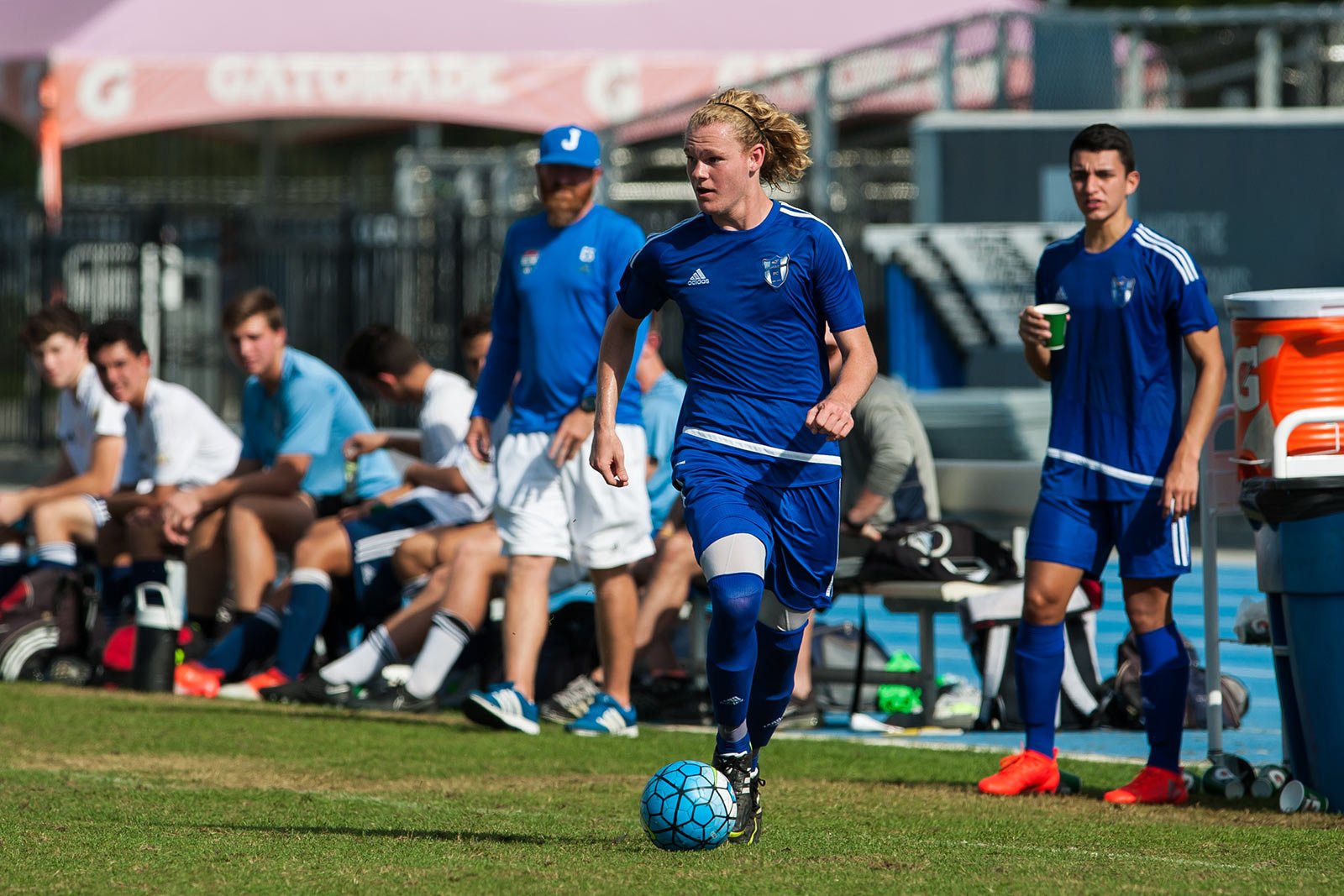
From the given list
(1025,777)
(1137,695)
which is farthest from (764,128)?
(1137,695)

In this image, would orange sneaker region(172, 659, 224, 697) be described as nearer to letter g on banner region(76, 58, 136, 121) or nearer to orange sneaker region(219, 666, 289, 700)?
orange sneaker region(219, 666, 289, 700)

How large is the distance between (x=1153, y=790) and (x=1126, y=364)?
54.8 inches

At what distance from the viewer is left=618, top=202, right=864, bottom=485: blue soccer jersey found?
5285mm

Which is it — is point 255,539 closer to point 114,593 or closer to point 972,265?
point 114,593

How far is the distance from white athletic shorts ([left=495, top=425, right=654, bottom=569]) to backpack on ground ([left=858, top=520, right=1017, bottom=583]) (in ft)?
3.64

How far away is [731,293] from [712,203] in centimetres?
25

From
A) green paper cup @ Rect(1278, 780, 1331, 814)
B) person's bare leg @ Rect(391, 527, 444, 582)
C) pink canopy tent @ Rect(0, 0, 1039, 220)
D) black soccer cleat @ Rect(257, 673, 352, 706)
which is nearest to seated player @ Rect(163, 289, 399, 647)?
black soccer cleat @ Rect(257, 673, 352, 706)

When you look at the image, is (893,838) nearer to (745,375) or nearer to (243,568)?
(745,375)

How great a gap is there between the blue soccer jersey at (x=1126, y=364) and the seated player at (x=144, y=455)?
5091 millimetres

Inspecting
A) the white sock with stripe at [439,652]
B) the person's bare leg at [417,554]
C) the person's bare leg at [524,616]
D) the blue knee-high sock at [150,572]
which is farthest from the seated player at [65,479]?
the person's bare leg at [524,616]

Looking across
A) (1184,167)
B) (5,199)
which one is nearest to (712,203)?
(1184,167)

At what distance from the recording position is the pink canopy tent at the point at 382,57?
22.5 meters

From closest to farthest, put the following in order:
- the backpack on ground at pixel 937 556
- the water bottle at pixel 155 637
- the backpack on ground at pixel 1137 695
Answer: the backpack on ground at pixel 1137 695 < the backpack on ground at pixel 937 556 < the water bottle at pixel 155 637

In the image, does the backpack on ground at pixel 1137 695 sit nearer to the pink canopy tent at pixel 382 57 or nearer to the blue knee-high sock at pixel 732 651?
the blue knee-high sock at pixel 732 651
